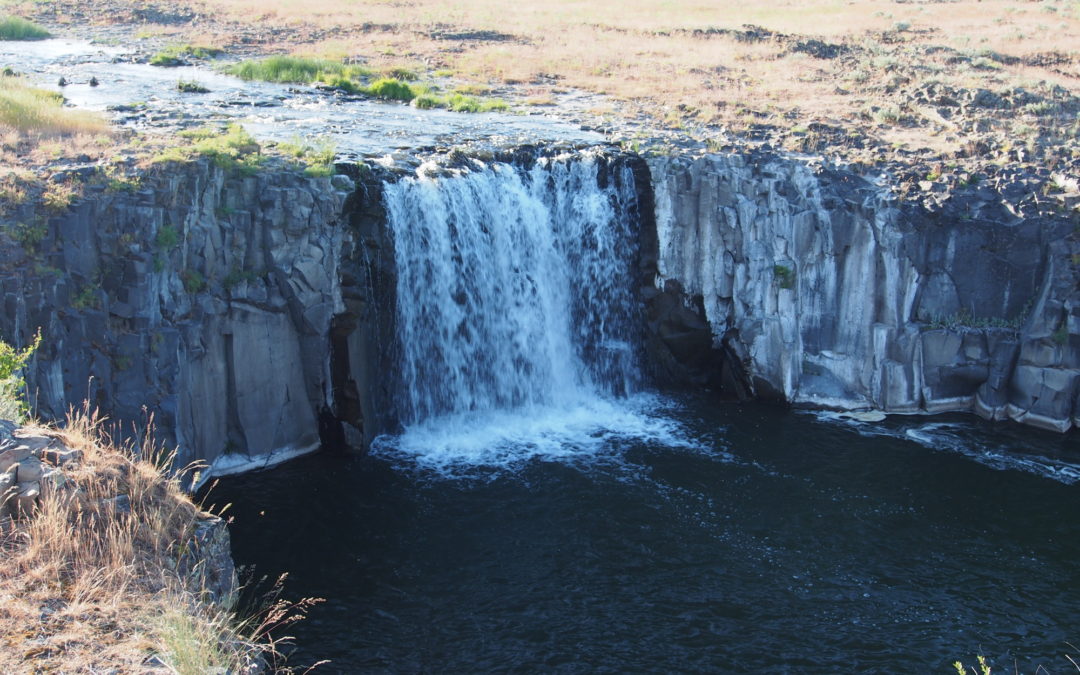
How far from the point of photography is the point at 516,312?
24.1 m

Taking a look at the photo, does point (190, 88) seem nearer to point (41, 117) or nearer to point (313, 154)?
point (41, 117)

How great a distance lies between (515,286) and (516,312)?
0.64m

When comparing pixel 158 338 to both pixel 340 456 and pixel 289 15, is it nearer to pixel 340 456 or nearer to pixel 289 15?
pixel 340 456

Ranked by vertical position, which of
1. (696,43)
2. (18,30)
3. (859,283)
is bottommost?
(859,283)

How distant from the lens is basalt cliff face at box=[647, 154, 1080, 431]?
24188mm

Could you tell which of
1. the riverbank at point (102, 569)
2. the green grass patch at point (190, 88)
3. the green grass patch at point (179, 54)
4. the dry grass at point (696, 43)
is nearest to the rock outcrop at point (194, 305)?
the riverbank at point (102, 569)

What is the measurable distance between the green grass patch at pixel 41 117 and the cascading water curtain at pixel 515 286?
7555mm

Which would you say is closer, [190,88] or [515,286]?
[515,286]

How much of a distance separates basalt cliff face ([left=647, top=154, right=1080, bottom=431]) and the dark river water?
1695mm

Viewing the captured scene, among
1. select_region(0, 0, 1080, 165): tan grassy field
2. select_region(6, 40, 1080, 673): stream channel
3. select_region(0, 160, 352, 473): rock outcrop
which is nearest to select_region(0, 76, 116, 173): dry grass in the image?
select_region(6, 40, 1080, 673): stream channel

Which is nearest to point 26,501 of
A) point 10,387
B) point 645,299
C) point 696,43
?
point 10,387

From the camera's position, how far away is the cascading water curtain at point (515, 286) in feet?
74.8

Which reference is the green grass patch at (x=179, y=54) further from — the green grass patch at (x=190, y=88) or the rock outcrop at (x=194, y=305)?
the rock outcrop at (x=194, y=305)

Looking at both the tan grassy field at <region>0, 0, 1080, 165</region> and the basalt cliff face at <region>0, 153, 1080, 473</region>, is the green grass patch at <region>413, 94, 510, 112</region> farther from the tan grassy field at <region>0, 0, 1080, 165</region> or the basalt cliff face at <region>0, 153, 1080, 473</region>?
the basalt cliff face at <region>0, 153, 1080, 473</region>
